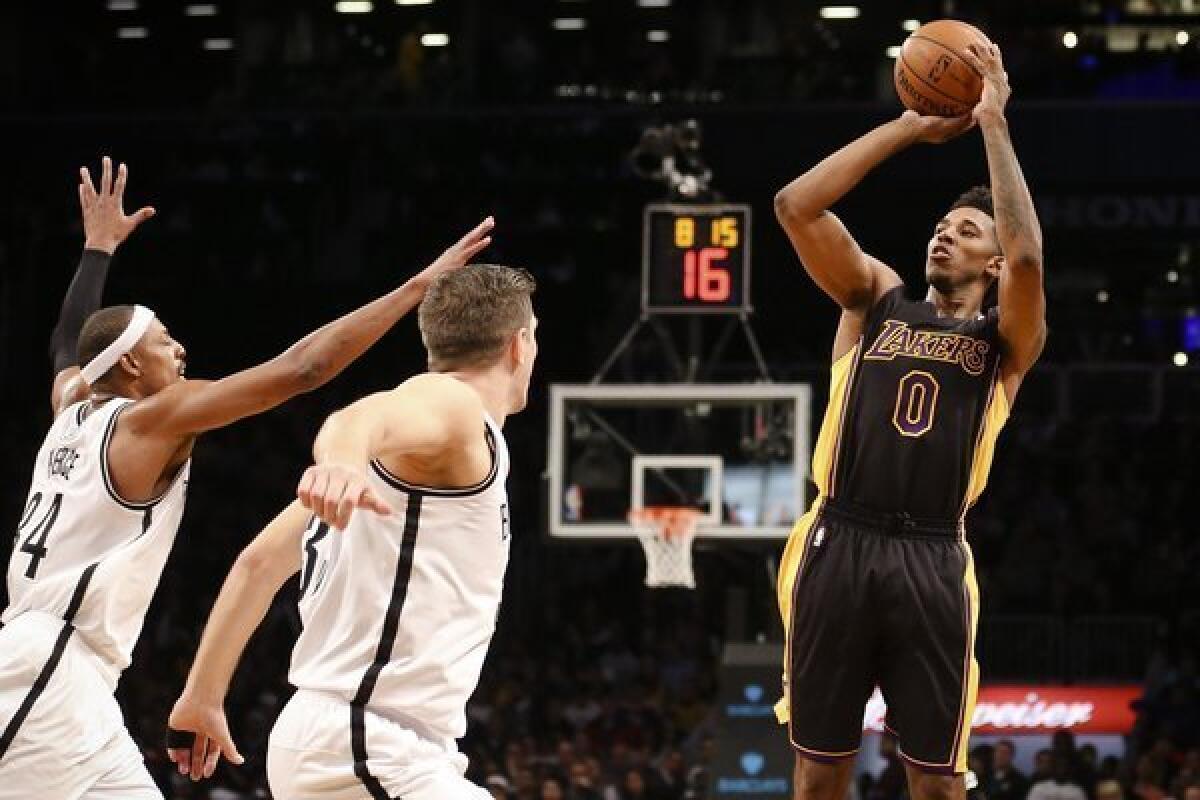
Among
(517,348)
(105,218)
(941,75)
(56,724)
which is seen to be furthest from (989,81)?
(56,724)

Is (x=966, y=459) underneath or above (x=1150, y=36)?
underneath

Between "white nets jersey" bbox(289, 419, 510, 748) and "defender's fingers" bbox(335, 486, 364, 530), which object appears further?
"white nets jersey" bbox(289, 419, 510, 748)

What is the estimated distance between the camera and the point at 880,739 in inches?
666

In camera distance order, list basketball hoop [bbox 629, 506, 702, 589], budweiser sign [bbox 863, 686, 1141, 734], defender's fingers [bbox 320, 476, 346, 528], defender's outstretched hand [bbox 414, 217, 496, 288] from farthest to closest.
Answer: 1. budweiser sign [bbox 863, 686, 1141, 734]
2. basketball hoop [bbox 629, 506, 702, 589]
3. defender's outstretched hand [bbox 414, 217, 496, 288]
4. defender's fingers [bbox 320, 476, 346, 528]

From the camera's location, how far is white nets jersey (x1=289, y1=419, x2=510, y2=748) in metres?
4.54

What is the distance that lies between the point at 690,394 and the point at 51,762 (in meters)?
7.49

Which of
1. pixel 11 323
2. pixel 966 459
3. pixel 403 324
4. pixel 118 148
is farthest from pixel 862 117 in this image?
pixel 966 459

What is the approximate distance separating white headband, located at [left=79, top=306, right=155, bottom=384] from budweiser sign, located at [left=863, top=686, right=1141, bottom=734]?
12.3 meters

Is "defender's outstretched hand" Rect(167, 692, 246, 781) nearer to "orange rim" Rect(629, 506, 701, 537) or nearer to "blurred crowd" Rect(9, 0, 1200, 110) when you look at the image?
"orange rim" Rect(629, 506, 701, 537)

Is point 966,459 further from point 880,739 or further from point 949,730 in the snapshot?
point 880,739

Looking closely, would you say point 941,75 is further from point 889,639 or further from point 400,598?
point 400,598

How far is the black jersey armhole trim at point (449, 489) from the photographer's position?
4.48 meters

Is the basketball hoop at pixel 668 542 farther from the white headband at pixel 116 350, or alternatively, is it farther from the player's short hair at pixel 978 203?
the white headband at pixel 116 350

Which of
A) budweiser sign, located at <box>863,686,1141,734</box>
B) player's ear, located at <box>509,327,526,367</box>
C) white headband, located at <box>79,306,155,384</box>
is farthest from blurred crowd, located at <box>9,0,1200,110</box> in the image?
player's ear, located at <box>509,327,526,367</box>
